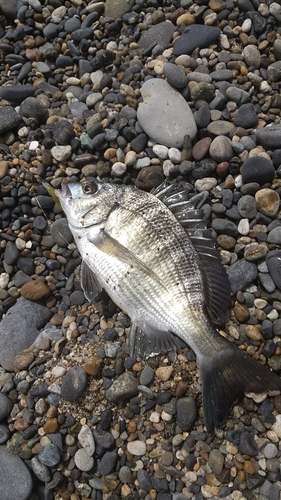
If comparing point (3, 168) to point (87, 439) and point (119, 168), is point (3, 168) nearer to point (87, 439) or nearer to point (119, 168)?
point (119, 168)

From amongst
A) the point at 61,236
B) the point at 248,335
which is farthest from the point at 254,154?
the point at 61,236

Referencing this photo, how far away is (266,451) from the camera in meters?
3.18

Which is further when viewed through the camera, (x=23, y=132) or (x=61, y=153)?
(x=23, y=132)

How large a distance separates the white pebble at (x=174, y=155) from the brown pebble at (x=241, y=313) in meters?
1.44

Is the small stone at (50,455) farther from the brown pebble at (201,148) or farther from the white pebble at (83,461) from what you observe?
the brown pebble at (201,148)

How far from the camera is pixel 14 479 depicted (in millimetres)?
3381

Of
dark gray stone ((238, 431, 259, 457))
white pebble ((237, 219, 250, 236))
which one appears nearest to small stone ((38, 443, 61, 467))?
dark gray stone ((238, 431, 259, 457))

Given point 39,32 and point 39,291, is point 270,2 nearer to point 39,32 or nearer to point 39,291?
point 39,32

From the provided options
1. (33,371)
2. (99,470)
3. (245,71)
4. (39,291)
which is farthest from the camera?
(245,71)

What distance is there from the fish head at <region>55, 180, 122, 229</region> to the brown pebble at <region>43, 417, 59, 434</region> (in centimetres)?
158

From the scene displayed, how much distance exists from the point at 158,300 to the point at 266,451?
54.5 inches

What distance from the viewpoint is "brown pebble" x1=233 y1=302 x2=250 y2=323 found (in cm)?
348

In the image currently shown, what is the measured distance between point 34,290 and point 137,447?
5.33 feet

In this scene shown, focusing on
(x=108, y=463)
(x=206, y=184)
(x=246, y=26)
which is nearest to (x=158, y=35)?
(x=246, y=26)
